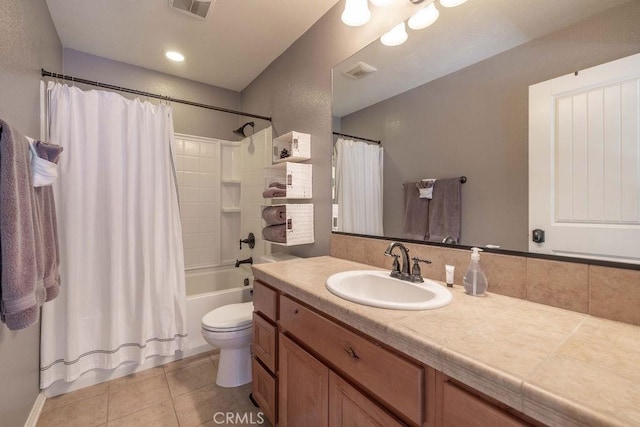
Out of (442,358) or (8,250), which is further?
(8,250)

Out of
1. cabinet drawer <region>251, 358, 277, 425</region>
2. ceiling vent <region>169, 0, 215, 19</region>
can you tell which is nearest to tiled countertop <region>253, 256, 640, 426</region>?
cabinet drawer <region>251, 358, 277, 425</region>

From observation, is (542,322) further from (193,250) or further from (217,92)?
(217,92)

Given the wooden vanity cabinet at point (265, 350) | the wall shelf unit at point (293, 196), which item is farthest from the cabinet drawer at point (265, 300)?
the wall shelf unit at point (293, 196)

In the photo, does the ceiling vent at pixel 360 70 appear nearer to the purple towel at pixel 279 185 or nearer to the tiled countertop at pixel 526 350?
the purple towel at pixel 279 185

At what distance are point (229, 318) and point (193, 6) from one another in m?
2.08

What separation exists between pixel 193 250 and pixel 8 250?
1.98 metres

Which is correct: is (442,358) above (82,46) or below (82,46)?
below

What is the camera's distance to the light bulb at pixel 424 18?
1285 millimetres

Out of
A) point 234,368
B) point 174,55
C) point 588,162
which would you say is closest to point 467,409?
point 588,162

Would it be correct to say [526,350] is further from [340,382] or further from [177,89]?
[177,89]

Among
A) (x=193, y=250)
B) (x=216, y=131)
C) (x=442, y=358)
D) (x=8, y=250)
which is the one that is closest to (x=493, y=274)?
(x=442, y=358)

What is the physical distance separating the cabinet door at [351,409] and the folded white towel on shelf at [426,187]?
885mm

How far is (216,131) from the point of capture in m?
3.03

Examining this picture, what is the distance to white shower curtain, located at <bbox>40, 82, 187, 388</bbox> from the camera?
5.63 ft
